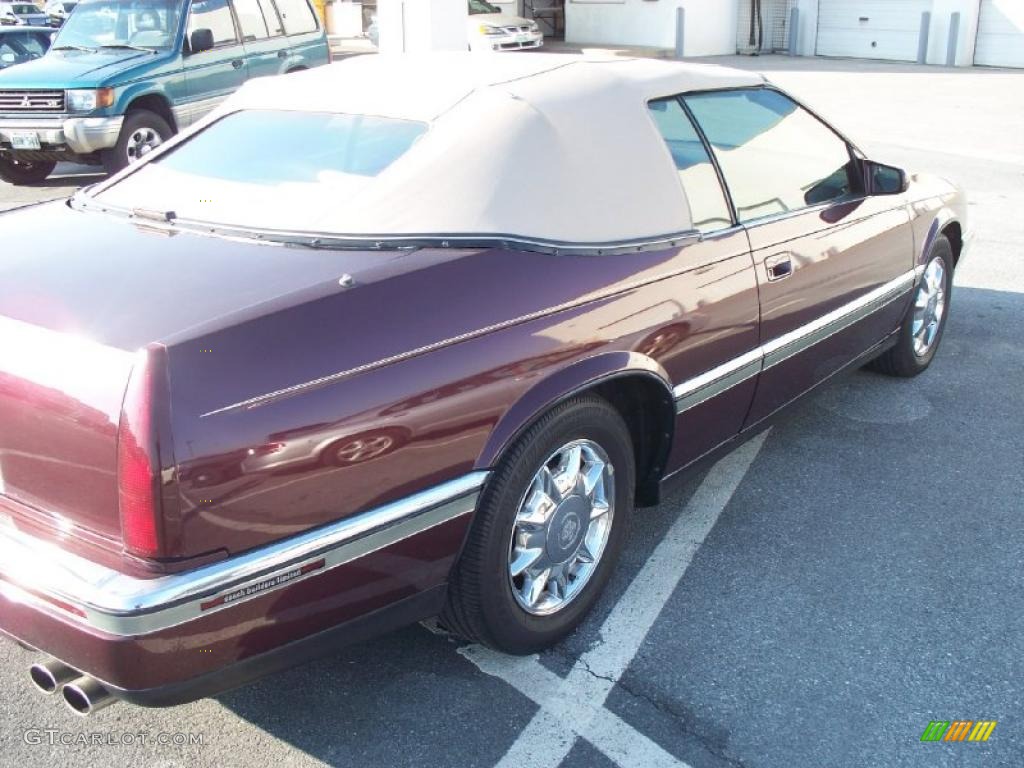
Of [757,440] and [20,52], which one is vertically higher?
[20,52]

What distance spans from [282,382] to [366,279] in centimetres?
40

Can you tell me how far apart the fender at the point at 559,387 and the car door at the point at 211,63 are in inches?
337

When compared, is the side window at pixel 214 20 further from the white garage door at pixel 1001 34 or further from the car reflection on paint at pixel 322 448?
the white garage door at pixel 1001 34

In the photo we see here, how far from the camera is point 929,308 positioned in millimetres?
5102

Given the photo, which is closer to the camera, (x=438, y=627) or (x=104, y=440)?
(x=104, y=440)

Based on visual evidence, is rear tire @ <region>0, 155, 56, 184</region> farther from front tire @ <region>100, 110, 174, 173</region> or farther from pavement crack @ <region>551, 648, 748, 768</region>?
pavement crack @ <region>551, 648, 748, 768</region>

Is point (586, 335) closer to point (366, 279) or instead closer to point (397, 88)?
point (366, 279)

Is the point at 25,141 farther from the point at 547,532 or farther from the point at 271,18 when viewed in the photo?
the point at 547,532

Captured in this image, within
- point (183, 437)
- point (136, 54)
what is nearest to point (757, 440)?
point (183, 437)

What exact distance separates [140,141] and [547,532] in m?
8.37

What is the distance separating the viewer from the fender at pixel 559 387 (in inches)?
102

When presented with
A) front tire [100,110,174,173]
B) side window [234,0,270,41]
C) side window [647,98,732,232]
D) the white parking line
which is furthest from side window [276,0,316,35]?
the white parking line

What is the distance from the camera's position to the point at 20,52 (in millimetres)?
13773

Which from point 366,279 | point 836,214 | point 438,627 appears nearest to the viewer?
point 366,279
